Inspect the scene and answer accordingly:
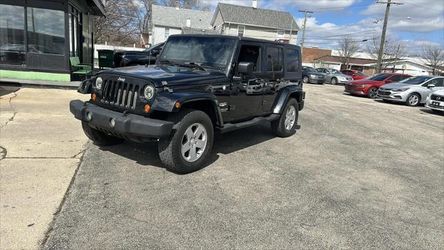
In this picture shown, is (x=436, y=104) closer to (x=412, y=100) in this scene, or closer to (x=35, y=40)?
(x=412, y=100)

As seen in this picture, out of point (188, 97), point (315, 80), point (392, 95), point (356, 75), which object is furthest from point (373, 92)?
point (188, 97)

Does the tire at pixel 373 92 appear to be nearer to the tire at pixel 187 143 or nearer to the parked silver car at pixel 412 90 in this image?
the parked silver car at pixel 412 90

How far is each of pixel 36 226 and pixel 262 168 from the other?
320 cm

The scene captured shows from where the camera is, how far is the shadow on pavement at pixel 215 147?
18.7ft

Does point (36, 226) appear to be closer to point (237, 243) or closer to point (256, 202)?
point (237, 243)

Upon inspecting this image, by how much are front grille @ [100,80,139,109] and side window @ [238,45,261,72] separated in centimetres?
193

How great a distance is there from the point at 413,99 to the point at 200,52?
576 inches

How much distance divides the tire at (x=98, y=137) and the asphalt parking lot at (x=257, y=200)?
16cm

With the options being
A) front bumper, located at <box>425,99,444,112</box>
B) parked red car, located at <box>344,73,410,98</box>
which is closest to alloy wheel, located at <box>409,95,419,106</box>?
parked red car, located at <box>344,73,410,98</box>

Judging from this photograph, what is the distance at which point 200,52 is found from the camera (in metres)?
6.22

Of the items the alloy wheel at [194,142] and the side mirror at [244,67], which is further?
the side mirror at [244,67]

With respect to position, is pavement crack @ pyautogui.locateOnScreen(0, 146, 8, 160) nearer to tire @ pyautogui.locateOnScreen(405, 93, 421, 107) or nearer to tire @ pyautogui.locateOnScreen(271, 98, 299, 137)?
tire @ pyautogui.locateOnScreen(271, 98, 299, 137)

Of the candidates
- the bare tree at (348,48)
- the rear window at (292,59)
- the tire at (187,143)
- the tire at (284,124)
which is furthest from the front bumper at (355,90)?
the bare tree at (348,48)

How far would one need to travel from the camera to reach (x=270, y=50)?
7.06 metres
